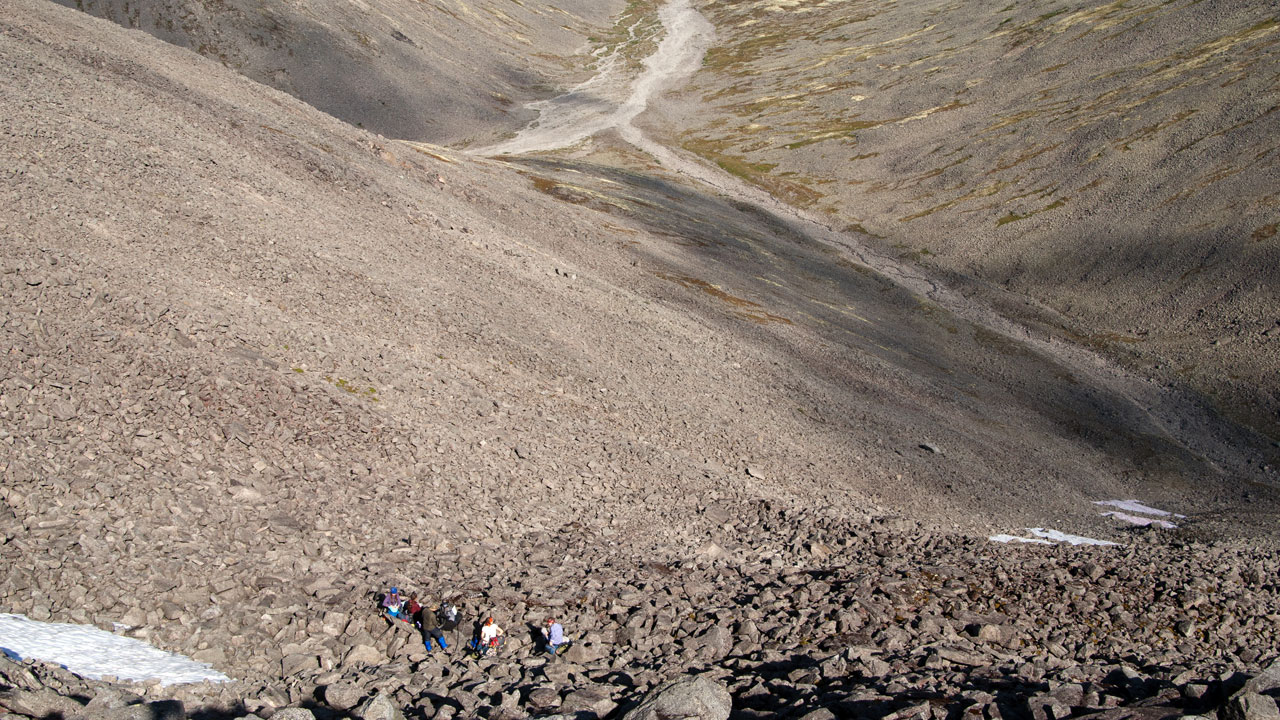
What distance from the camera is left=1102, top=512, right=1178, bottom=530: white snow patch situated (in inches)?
1172

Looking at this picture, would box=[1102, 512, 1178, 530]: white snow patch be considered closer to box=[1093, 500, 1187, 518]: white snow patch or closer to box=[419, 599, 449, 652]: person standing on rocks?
box=[1093, 500, 1187, 518]: white snow patch

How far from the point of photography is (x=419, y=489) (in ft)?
64.1

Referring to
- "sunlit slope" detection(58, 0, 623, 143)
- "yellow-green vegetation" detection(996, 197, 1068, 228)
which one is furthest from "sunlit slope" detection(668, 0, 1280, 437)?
"sunlit slope" detection(58, 0, 623, 143)

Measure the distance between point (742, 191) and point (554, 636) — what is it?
7675 cm

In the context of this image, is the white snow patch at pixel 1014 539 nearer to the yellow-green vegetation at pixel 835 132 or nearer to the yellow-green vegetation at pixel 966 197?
the yellow-green vegetation at pixel 966 197

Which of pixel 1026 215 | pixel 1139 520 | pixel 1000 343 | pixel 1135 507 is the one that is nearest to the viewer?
pixel 1139 520

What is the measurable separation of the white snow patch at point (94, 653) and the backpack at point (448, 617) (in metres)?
3.86

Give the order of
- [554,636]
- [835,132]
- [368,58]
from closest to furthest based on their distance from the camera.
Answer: [554,636], [835,132], [368,58]

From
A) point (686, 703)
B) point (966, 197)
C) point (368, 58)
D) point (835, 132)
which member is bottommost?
point (686, 703)

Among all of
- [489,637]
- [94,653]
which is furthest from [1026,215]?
[94,653]

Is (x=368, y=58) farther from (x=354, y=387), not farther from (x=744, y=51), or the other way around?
(x=354, y=387)

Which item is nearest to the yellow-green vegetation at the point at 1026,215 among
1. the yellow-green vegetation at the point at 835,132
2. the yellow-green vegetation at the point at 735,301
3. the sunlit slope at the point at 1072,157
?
the sunlit slope at the point at 1072,157

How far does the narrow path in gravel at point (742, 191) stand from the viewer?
44.8 meters

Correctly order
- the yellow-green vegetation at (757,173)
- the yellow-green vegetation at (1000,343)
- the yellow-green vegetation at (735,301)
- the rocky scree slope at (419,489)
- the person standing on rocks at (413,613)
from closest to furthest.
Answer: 1. the rocky scree slope at (419,489)
2. the person standing on rocks at (413,613)
3. the yellow-green vegetation at (735,301)
4. the yellow-green vegetation at (1000,343)
5. the yellow-green vegetation at (757,173)
